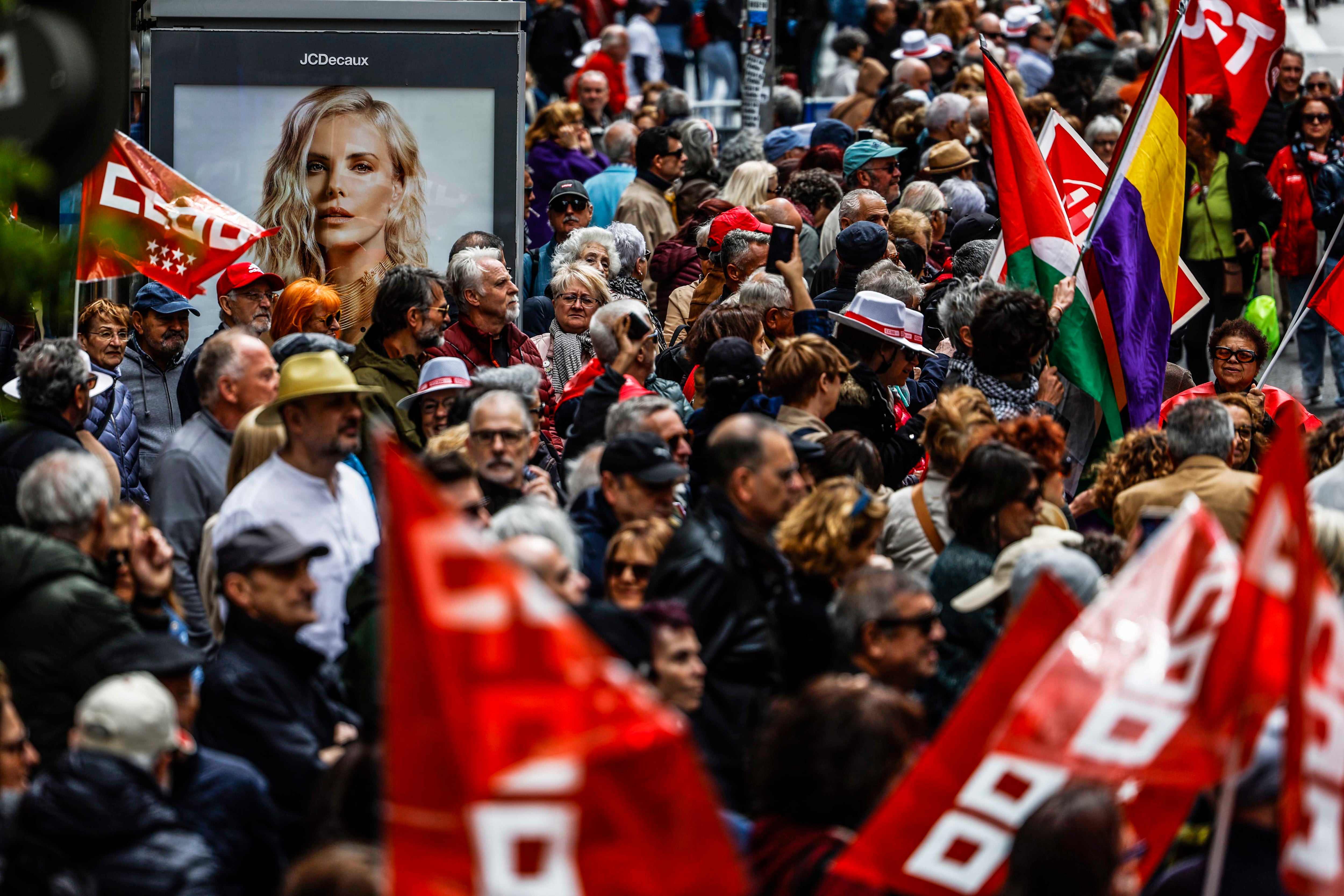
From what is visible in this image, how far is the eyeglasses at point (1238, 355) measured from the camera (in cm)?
888

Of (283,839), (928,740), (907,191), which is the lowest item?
(283,839)

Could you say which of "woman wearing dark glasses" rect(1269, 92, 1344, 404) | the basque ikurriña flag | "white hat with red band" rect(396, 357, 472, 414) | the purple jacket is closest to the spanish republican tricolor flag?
the basque ikurriña flag

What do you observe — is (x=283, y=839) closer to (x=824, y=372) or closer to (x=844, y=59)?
(x=824, y=372)

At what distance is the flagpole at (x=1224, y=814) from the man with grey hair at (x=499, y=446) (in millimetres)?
2970

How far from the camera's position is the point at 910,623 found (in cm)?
511

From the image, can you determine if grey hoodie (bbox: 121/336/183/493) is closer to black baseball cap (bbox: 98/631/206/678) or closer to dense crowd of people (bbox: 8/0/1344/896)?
dense crowd of people (bbox: 8/0/1344/896)

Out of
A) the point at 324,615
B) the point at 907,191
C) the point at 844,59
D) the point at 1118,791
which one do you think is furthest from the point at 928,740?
the point at 844,59

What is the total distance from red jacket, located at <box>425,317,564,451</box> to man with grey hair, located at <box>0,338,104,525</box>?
69.9 inches

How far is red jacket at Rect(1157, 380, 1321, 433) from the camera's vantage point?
848 centimetres

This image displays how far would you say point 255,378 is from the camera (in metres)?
6.86

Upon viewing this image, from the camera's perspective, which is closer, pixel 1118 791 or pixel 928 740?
pixel 1118 791

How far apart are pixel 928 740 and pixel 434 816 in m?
1.73

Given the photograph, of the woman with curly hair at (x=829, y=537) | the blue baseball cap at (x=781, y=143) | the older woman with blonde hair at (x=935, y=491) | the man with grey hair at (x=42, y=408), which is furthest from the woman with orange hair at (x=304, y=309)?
the blue baseball cap at (x=781, y=143)

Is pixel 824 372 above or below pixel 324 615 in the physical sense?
above
